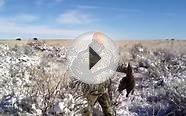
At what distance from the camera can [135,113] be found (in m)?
11.4

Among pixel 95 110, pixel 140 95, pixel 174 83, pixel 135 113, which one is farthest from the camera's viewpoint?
pixel 140 95

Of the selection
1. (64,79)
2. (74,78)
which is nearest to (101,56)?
(74,78)

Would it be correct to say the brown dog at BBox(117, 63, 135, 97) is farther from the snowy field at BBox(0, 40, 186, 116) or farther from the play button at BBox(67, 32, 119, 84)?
the play button at BBox(67, 32, 119, 84)

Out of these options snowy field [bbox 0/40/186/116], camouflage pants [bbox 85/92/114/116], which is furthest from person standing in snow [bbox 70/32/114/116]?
snowy field [bbox 0/40/186/116]

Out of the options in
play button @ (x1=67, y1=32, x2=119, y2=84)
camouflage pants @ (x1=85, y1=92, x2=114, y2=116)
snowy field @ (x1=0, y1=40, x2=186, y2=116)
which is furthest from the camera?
snowy field @ (x1=0, y1=40, x2=186, y2=116)

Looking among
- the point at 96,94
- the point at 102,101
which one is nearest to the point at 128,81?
the point at 102,101

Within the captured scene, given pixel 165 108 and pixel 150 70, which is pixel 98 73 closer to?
pixel 165 108

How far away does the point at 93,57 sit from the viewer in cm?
766

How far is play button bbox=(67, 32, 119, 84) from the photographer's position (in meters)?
7.24

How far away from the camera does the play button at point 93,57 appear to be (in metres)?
7.24

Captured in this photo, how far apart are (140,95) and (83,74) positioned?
557 cm

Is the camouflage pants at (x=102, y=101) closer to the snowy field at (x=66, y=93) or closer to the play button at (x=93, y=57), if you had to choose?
the snowy field at (x=66, y=93)
